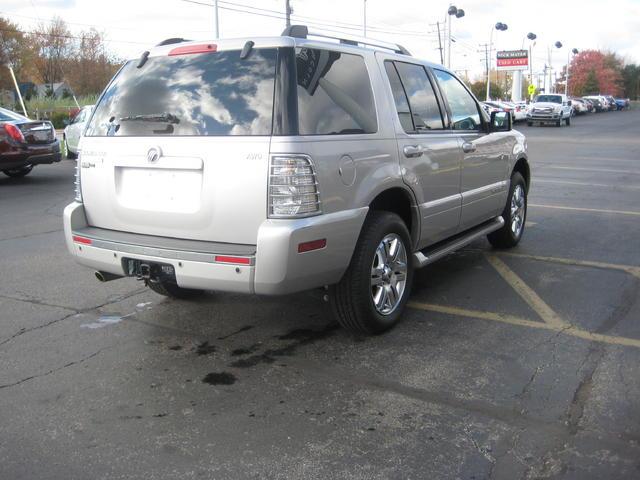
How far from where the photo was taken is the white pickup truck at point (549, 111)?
41.6 m

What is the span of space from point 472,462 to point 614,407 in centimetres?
107

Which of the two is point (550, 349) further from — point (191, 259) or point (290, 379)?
point (191, 259)

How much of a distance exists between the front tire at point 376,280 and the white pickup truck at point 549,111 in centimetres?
3955

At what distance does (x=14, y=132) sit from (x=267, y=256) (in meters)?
10.8

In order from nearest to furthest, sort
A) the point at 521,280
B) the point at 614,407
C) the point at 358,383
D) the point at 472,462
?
the point at 472,462, the point at 614,407, the point at 358,383, the point at 521,280

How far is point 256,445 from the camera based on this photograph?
3326 mm

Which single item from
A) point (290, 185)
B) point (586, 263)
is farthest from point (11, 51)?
point (290, 185)

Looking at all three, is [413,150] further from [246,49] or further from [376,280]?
Result: [246,49]

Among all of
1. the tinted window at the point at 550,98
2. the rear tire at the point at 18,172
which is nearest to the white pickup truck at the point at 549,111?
the tinted window at the point at 550,98

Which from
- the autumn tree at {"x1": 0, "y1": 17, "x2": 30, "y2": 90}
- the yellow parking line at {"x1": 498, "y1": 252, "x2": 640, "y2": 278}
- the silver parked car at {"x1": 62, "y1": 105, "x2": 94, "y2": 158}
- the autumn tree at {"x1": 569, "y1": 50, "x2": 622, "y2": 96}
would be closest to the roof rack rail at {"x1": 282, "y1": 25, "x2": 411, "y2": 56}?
the yellow parking line at {"x1": 498, "y1": 252, "x2": 640, "y2": 278}

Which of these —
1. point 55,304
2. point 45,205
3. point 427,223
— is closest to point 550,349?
point 427,223

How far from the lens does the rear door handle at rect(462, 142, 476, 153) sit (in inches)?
233

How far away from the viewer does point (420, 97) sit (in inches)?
216

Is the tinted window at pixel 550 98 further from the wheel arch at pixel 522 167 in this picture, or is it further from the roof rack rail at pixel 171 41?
the roof rack rail at pixel 171 41
